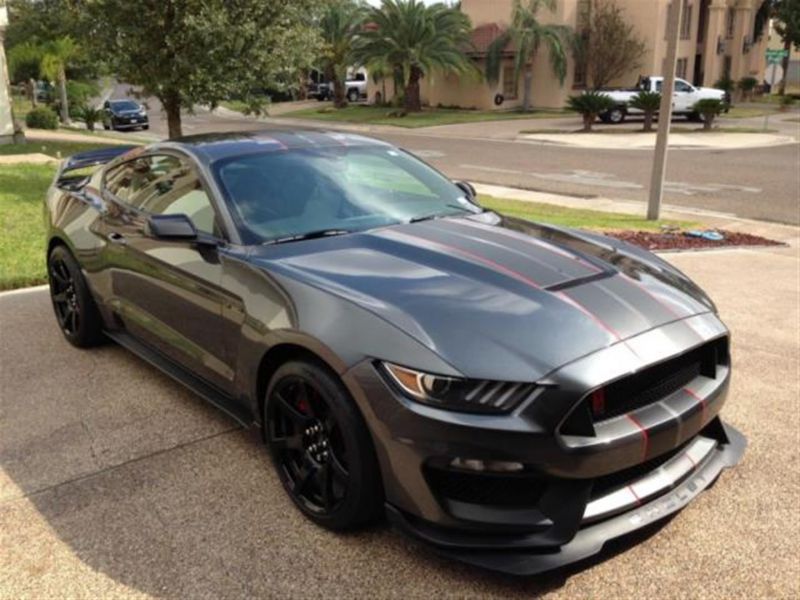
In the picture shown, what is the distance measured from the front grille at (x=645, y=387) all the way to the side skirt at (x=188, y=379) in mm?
1584

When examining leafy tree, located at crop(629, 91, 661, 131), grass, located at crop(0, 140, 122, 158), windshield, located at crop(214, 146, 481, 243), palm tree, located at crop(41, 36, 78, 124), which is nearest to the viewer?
windshield, located at crop(214, 146, 481, 243)

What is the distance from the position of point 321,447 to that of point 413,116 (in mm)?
37918

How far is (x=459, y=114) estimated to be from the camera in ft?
131

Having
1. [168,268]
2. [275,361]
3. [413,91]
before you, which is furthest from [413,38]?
[275,361]

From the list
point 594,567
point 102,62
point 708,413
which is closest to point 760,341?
point 708,413

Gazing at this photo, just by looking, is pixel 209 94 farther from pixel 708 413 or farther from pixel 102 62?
pixel 708 413

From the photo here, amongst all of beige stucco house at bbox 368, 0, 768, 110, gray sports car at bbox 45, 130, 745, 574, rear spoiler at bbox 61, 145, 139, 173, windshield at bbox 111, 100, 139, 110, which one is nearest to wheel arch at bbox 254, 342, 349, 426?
gray sports car at bbox 45, 130, 745, 574

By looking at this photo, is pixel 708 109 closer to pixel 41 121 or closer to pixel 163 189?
pixel 41 121

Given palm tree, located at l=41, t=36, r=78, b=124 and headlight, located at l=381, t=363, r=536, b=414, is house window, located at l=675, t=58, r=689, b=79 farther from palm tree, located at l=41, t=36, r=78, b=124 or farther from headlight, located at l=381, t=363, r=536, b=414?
headlight, located at l=381, t=363, r=536, b=414

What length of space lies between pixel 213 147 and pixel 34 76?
3627 centimetres

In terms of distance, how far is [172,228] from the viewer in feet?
11.9

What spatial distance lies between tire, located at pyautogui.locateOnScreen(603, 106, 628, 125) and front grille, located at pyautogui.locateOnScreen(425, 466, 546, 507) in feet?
108

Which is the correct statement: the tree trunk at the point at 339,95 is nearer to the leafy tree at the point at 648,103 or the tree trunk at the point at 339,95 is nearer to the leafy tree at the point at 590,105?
the leafy tree at the point at 590,105

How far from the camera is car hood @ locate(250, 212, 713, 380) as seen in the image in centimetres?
265
